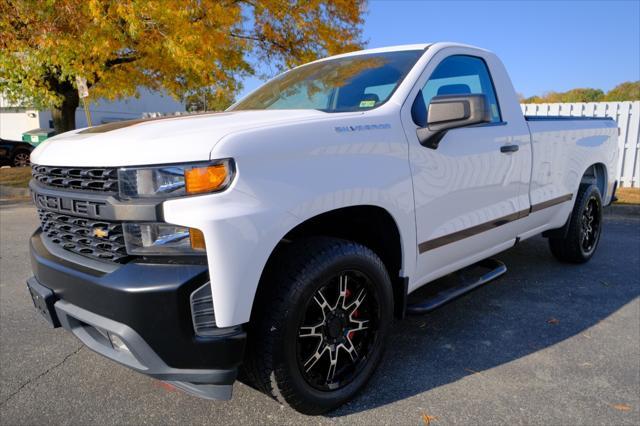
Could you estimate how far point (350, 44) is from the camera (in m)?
10.1

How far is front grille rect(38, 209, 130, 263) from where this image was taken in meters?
1.90

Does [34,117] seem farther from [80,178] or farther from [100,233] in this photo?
[100,233]

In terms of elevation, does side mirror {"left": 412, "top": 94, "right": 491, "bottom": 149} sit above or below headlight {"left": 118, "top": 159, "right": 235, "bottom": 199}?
above

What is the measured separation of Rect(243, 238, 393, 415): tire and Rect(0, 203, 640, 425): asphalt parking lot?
192 millimetres

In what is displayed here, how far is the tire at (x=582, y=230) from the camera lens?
446cm

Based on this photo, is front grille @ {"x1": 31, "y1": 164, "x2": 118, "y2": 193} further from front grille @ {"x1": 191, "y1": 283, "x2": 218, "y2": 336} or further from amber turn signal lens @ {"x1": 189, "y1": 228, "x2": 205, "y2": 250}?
front grille @ {"x1": 191, "y1": 283, "x2": 218, "y2": 336}

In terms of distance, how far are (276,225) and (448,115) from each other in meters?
1.14

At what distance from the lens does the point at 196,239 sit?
178 cm

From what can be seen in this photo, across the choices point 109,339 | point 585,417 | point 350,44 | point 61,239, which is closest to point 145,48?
point 350,44

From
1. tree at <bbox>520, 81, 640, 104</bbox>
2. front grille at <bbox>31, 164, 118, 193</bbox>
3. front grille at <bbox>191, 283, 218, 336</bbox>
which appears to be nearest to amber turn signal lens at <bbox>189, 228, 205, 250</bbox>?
front grille at <bbox>191, 283, 218, 336</bbox>

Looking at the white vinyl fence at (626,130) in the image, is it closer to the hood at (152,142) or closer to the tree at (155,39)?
the tree at (155,39)

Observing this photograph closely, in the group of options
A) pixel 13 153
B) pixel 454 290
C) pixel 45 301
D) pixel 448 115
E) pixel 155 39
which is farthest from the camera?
pixel 13 153

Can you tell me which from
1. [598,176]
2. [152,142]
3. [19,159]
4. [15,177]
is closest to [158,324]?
[152,142]

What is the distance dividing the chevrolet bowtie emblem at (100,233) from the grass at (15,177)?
36.1 ft
